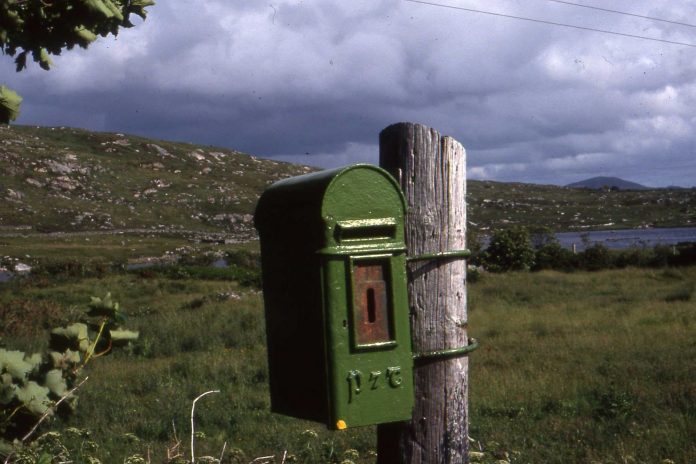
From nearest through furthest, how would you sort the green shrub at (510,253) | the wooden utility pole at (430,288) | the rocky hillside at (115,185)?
the wooden utility pole at (430,288) → the green shrub at (510,253) → the rocky hillside at (115,185)

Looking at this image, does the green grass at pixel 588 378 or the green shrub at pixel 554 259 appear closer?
the green grass at pixel 588 378

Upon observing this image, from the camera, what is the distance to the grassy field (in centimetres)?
669

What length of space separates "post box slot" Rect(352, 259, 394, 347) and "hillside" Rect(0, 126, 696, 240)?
7322cm

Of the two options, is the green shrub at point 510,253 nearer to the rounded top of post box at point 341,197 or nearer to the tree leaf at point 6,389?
the rounded top of post box at point 341,197

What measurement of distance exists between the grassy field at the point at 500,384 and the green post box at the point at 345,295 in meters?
1.78

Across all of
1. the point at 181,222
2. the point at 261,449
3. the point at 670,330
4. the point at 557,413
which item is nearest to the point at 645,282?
the point at 670,330

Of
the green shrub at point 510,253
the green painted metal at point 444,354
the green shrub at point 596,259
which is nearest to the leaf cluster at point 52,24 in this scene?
the green painted metal at point 444,354

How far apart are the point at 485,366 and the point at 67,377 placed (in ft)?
31.3

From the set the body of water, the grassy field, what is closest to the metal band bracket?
the grassy field

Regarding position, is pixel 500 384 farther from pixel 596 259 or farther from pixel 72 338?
pixel 596 259

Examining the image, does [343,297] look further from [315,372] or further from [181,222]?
[181,222]

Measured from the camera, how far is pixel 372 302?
7.89ft

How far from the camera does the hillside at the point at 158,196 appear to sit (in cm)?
8300

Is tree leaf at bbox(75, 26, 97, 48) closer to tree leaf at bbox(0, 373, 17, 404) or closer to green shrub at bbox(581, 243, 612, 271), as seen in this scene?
tree leaf at bbox(0, 373, 17, 404)
